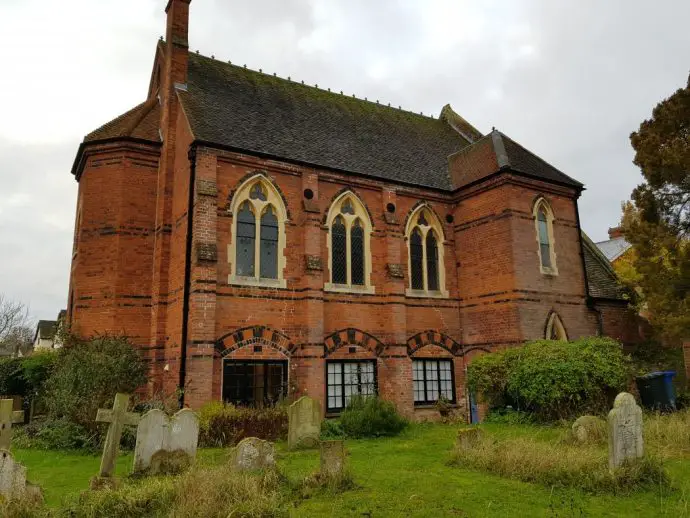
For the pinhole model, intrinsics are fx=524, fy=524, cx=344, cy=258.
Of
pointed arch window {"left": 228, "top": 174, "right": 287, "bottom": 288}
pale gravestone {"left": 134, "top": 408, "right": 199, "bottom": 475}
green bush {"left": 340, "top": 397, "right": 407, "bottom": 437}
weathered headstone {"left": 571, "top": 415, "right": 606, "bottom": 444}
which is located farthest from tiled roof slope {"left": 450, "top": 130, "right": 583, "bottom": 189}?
pale gravestone {"left": 134, "top": 408, "right": 199, "bottom": 475}

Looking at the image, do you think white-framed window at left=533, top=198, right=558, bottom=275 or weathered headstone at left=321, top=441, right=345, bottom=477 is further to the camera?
white-framed window at left=533, top=198, right=558, bottom=275

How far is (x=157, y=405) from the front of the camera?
1335 centimetres

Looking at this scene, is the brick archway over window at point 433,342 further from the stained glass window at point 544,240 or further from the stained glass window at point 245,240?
the stained glass window at point 245,240

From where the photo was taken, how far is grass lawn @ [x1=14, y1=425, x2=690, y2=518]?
22.6 ft

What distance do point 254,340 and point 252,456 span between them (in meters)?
7.03

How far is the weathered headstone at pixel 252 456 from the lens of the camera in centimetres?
873

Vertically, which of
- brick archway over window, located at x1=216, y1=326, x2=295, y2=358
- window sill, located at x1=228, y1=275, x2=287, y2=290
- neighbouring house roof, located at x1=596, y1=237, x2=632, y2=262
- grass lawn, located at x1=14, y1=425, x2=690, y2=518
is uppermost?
neighbouring house roof, located at x1=596, y1=237, x2=632, y2=262

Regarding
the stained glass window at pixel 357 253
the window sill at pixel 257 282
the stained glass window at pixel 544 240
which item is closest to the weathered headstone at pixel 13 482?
the window sill at pixel 257 282

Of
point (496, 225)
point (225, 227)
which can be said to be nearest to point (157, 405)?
point (225, 227)

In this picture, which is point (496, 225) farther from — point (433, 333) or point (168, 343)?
point (168, 343)

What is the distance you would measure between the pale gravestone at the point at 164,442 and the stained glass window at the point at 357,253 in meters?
10.0

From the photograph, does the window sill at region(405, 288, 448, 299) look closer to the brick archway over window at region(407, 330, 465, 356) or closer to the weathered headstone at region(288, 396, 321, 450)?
the brick archway over window at region(407, 330, 465, 356)

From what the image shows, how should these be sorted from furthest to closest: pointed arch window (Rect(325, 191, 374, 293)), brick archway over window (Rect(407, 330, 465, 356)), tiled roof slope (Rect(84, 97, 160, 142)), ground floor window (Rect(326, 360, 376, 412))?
brick archway over window (Rect(407, 330, 465, 356)) < tiled roof slope (Rect(84, 97, 160, 142)) < pointed arch window (Rect(325, 191, 374, 293)) < ground floor window (Rect(326, 360, 376, 412))

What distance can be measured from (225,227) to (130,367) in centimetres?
489
